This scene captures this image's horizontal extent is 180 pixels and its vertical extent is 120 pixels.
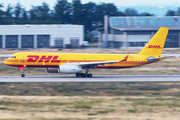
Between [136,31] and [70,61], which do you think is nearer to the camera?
[70,61]

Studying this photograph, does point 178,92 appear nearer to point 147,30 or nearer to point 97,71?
point 97,71

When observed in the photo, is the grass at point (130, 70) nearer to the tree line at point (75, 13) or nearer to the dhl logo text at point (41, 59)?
the dhl logo text at point (41, 59)

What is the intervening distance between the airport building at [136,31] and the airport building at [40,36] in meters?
14.7

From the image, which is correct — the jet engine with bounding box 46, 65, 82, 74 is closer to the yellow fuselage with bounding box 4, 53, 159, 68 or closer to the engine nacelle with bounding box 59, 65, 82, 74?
the engine nacelle with bounding box 59, 65, 82, 74

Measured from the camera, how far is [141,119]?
1456 cm

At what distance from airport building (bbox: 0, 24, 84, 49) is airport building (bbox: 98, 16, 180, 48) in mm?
14651

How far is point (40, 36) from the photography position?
276 ft

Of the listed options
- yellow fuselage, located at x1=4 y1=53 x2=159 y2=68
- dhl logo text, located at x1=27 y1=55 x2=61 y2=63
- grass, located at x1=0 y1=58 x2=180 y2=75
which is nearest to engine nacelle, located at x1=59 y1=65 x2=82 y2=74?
yellow fuselage, located at x1=4 y1=53 x2=159 y2=68

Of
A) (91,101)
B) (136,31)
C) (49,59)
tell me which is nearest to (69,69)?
(49,59)

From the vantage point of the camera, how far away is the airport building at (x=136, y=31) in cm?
8850

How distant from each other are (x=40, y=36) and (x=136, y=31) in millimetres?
Result: 32080

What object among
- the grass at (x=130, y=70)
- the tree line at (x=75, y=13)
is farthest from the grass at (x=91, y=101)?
the tree line at (x=75, y=13)

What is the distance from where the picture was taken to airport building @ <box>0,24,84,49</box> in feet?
270

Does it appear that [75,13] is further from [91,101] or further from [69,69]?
[91,101]
